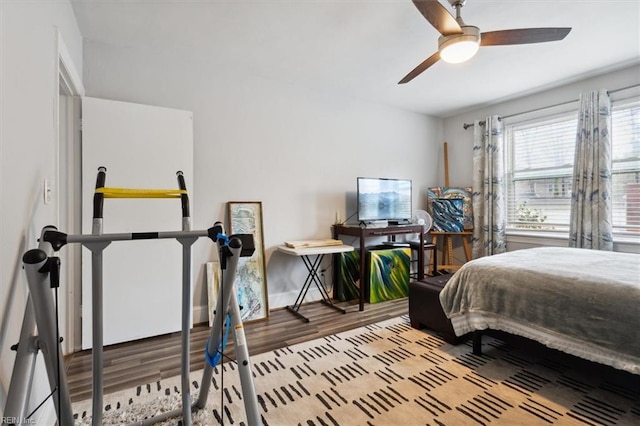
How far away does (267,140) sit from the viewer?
10.8ft

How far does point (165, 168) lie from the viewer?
A: 2617 mm

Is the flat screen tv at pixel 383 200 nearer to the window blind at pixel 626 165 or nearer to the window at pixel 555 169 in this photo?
the window at pixel 555 169

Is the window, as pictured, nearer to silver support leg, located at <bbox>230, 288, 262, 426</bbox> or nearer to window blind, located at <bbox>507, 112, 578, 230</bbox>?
window blind, located at <bbox>507, 112, 578, 230</bbox>

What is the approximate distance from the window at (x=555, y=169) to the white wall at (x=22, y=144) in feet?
15.6

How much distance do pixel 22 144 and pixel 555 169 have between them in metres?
4.83

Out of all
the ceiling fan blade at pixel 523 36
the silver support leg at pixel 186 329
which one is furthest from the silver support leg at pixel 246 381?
the ceiling fan blade at pixel 523 36

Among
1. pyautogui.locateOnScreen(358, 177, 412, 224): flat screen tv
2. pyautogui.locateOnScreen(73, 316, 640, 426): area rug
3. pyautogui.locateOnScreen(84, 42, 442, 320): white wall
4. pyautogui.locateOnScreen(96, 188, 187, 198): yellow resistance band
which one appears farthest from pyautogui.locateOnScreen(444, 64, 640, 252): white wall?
pyautogui.locateOnScreen(96, 188, 187, 198): yellow resistance band

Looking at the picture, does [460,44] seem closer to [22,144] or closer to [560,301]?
[560,301]

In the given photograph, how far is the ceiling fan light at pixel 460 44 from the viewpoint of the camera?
1.92m

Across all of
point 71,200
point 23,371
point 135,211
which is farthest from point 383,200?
point 23,371

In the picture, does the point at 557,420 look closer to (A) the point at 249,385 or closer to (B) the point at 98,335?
(A) the point at 249,385

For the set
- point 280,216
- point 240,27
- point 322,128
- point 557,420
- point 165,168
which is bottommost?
point 557,420

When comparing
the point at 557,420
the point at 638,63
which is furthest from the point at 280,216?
the point at 638,63

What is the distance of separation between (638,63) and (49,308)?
4.91 m
